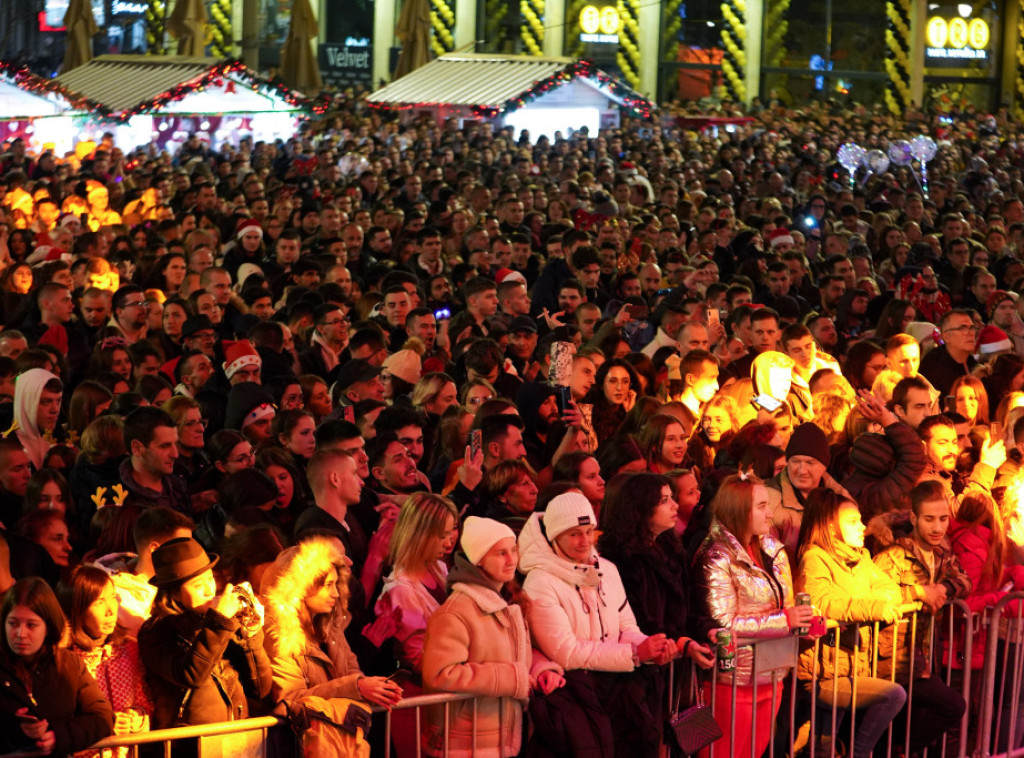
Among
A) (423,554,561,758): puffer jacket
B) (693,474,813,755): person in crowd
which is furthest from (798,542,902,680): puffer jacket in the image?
(423,554,561,758): puffer jacket

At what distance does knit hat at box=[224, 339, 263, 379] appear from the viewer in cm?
952

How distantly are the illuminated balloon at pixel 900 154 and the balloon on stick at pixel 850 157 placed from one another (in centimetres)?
105

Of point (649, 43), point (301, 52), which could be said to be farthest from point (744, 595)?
point (649, 43)

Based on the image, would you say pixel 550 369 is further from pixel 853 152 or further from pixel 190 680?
pixel 853 152

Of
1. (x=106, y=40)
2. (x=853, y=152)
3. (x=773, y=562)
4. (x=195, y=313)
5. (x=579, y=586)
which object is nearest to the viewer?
(x=579, y=586)

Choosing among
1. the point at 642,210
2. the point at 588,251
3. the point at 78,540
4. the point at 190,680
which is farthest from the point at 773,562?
the point at 642,210

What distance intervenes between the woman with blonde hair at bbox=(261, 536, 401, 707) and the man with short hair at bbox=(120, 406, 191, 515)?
1.97 meters

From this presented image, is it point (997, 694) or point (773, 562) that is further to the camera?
point (997, 694)

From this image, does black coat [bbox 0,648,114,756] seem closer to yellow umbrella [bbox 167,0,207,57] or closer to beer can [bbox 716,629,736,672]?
beer can [bbox 716,629,736,672]

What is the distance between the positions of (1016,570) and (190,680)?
3832mm

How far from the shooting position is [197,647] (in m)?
5.23

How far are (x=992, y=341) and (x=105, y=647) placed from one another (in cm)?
777

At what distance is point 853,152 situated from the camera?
26219 millimetres

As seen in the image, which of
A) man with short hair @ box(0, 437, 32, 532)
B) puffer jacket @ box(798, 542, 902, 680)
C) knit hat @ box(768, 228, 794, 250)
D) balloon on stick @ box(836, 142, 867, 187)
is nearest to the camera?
puffer jacket @ box(798, 542, 902, 680)
